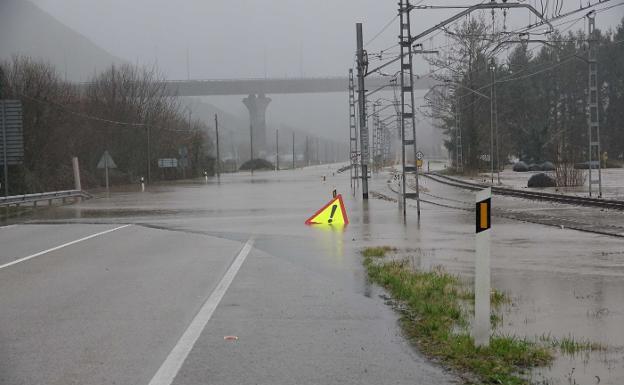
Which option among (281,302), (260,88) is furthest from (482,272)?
(260,88)

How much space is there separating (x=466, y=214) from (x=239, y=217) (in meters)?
7.37

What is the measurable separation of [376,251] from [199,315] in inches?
233

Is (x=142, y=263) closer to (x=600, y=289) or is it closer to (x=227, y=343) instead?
(x=227, y=343)

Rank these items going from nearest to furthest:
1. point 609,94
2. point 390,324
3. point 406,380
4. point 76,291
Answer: point 406,380 → point 390,324 → point 76,291 → point 609,94

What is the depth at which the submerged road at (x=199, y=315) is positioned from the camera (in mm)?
5957

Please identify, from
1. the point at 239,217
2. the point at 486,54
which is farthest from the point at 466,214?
the point at 486,54

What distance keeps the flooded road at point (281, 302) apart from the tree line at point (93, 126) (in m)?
29.3

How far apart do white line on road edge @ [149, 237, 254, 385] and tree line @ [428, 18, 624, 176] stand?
5540 cm

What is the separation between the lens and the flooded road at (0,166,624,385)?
6008 millimetres

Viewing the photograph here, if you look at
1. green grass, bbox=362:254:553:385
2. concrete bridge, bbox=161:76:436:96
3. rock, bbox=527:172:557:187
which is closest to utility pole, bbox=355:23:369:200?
rock, bbox=527:172:557:187

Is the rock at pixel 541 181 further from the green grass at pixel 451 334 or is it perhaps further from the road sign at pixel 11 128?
the green grass at pixel 451 334

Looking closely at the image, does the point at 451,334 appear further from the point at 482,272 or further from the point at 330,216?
the point at 330,216

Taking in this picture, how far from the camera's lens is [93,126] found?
61.1 meters

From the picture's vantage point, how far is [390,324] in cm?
765
